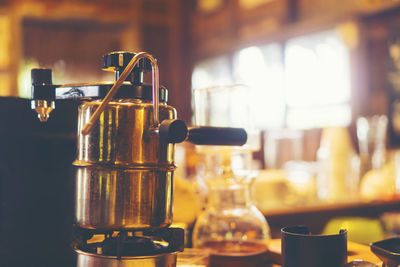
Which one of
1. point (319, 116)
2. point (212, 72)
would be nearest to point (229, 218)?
point (319, 116)

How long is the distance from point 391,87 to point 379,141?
1584 mm

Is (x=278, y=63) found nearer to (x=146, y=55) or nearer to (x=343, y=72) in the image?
(x=343, y=72)

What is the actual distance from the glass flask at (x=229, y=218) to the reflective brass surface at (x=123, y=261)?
0.90 ft

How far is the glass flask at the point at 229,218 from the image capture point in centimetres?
107

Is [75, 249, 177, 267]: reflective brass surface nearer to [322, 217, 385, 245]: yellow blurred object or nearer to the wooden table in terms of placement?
the wooden table

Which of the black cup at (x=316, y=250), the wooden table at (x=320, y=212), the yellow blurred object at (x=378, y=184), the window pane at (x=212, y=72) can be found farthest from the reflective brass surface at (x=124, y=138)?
the window pane at (x=212, y=72)

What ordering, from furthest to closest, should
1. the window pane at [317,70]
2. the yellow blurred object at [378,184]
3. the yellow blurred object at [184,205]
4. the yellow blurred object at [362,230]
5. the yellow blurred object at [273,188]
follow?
the window pane at [317,70]
the yellow blurred object at [273,188]
the yellow blurred object at [378,184]
the yellow blurred object at [362,230]
the yellow blurred object at [184,205]

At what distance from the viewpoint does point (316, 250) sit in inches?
30.0

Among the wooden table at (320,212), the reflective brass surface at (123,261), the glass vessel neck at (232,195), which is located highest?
the glass vessel neck at (232,195)

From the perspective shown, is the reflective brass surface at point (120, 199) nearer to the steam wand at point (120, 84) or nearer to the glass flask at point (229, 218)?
the steam wand at point (120, 84)

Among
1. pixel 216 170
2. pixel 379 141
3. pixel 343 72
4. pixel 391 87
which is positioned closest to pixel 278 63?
pixel 343 72

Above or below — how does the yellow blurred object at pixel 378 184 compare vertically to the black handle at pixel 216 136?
below

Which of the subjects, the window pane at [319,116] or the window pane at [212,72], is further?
the window pane at [212,72]

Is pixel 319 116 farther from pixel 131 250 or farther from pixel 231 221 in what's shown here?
pixel 131 250
